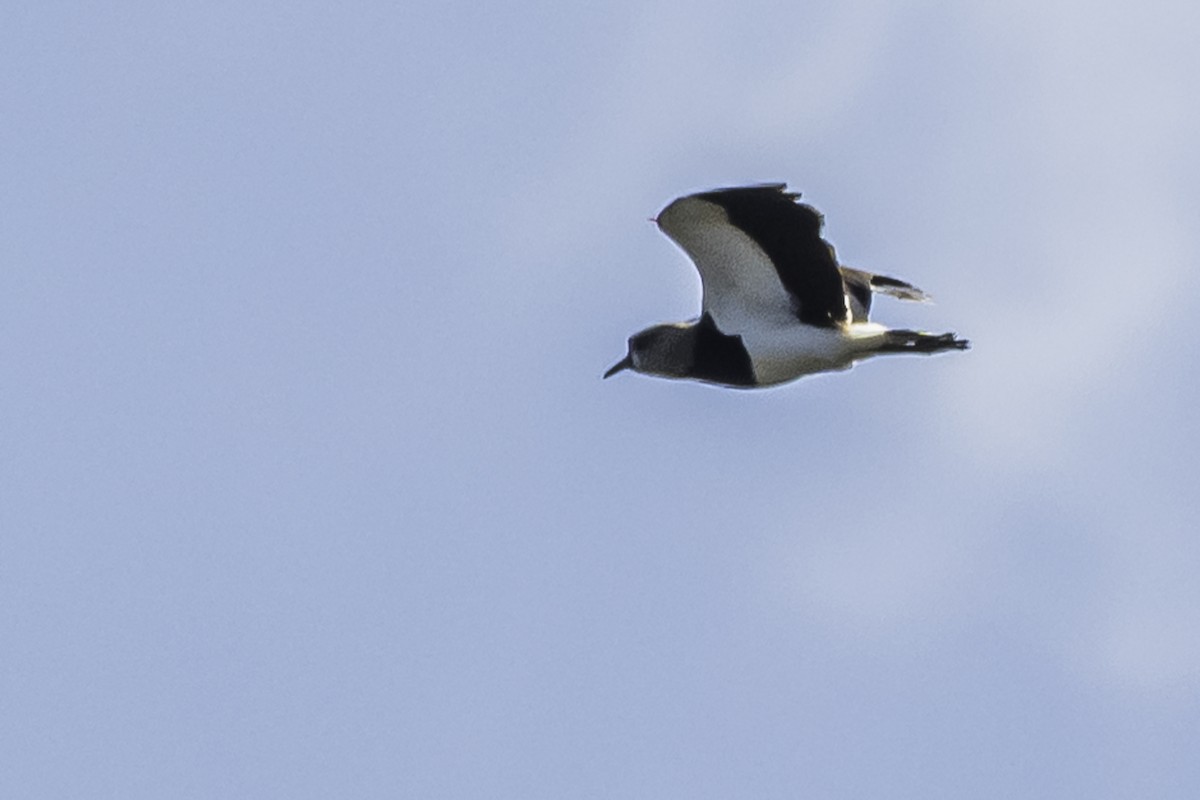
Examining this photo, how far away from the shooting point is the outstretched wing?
995 inches

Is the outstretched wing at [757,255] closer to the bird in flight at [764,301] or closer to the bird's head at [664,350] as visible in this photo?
the bird in flight at [764,301]

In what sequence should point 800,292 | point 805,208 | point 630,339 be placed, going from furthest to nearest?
1. point 630,339
2. point 800,292
3. point 805,208

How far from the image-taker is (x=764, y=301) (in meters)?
27.0

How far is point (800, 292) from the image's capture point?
26.7 metres

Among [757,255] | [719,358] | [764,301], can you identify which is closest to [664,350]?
[719,358]

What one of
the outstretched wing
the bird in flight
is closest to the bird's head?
the bird in flight

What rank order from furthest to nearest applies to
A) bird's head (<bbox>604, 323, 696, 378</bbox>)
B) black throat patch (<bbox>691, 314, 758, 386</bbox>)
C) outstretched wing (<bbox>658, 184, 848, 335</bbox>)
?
bird's head (<bbox>604, 323, 696, 378</bbox>)
black throat patch (<bbox>691, 314, 758, 386</bbox>)
outstretched wing (<bbox>658, 184, 848, 335</bbox>)

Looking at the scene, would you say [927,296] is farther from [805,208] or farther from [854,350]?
[805,208]

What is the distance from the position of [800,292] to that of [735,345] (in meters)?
1.11

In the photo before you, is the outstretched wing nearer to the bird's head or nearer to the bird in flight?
the bird in flight

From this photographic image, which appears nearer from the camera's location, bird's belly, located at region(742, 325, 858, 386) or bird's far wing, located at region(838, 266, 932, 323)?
bird's belly, located at region(742, 325, 858, 386)

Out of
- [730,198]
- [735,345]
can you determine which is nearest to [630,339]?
[735,345]

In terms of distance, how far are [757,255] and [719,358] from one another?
1822mm

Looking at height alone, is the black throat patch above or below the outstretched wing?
below
